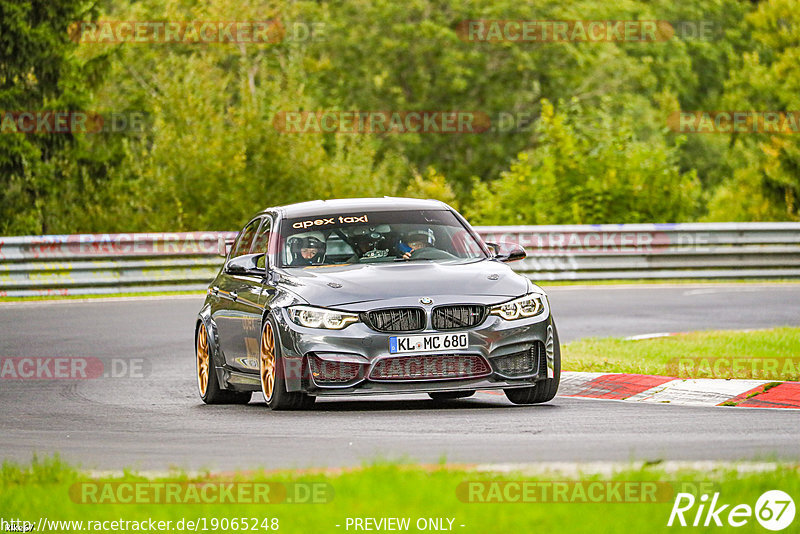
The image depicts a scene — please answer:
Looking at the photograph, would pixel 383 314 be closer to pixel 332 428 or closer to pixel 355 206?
pixel 332 428

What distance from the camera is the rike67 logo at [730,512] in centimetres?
643

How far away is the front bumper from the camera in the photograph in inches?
431

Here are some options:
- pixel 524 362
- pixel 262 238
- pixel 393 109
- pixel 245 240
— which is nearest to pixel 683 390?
pixel 524 362

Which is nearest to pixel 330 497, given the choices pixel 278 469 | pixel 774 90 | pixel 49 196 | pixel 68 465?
pixel 278 469

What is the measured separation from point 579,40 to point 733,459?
50580 mm

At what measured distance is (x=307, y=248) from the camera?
40.2ft

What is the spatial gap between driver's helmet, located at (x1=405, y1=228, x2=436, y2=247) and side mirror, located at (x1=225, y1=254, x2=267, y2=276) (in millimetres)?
1125

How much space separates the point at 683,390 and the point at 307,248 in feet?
10.1

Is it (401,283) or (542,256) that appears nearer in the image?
(401,283)

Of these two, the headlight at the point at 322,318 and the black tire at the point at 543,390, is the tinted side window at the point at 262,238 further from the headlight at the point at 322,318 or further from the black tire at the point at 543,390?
the black tire at the point at 543,390

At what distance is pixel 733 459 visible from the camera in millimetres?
8289

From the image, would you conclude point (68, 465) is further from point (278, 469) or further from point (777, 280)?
point (777, 280)

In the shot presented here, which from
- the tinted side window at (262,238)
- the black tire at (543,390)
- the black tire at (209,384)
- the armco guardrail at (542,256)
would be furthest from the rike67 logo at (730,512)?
the armco guardrail at (542,256)

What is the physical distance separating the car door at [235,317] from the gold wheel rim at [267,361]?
0.60ft
